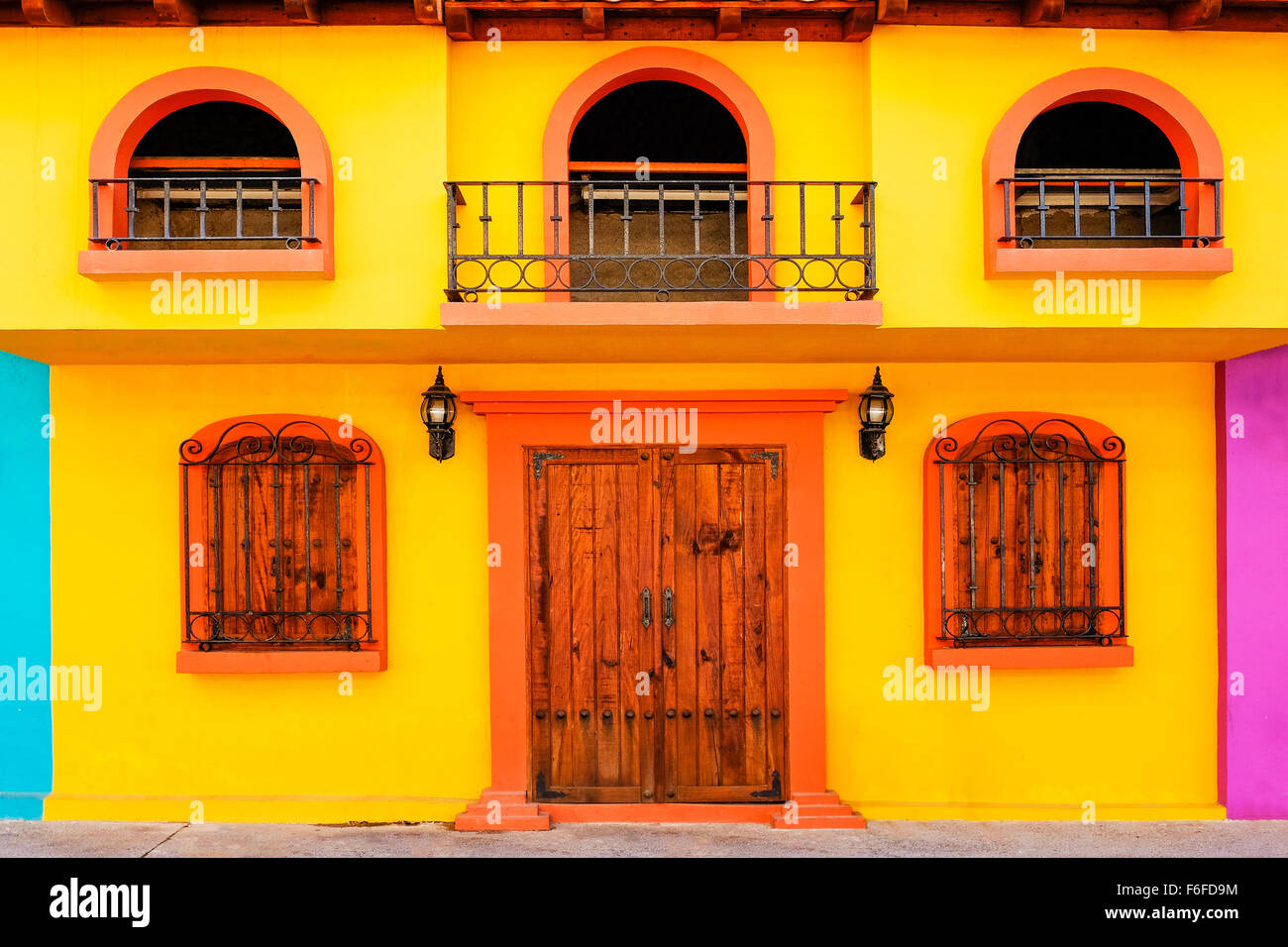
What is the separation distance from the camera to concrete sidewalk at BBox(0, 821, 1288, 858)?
512cm

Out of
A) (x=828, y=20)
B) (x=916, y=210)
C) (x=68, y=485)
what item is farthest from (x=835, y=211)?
(x=68, y=485)

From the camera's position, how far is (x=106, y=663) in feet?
18.5

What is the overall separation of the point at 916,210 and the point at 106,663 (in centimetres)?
599

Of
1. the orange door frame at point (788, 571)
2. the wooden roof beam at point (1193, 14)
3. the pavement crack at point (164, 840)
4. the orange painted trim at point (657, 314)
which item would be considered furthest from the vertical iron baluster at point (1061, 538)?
the pavement crack at point (164, 840)

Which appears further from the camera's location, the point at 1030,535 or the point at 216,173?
the point at 1030,535

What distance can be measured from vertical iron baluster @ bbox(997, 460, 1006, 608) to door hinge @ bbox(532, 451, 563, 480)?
2.96 metres

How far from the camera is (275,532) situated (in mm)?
5570

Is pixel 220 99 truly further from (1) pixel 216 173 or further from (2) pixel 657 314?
(2) pixel 657 314

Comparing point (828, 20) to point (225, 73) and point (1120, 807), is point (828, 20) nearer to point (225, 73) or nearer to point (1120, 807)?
point (225, 73)

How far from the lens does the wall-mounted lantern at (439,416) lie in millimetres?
5414

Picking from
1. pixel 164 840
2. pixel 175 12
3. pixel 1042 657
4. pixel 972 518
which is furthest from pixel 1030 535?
pixel 175 12

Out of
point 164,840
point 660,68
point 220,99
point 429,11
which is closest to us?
point 429,11

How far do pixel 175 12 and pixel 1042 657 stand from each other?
21.6 ft

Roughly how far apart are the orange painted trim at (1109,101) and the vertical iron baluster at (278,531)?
4.65 metres
